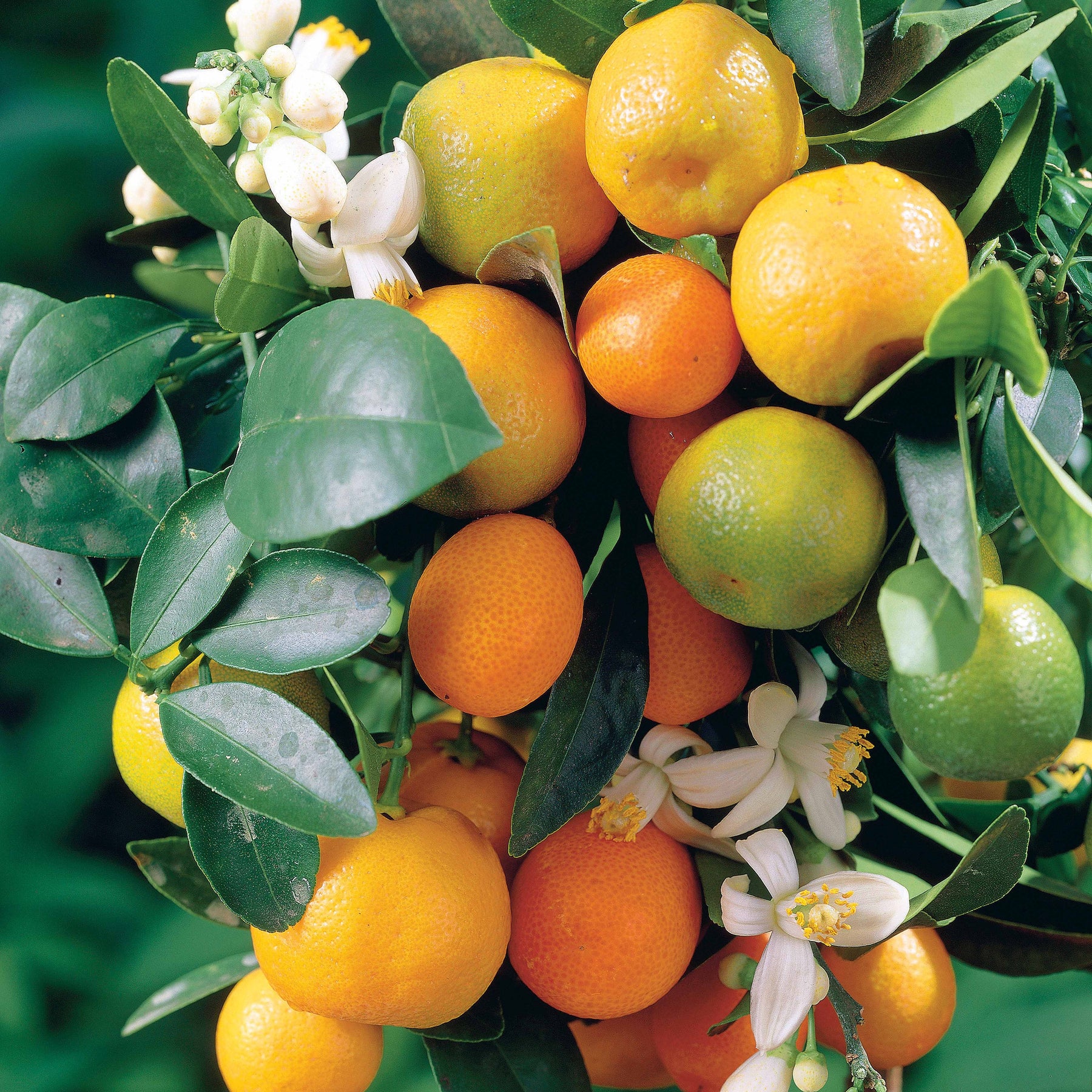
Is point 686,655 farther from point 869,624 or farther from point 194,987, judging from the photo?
point 194,987

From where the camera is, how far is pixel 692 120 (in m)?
0.38

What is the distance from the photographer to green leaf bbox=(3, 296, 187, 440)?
19.6 inches

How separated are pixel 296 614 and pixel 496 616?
97 mm

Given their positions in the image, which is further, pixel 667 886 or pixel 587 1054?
pixel 587 1054

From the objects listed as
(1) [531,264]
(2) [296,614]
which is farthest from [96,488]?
(1) [531,264]

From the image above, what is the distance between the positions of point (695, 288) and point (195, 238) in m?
0.40

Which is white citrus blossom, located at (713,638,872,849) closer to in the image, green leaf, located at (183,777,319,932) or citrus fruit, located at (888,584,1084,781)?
citrus fruit, located at (888,584,1084,781)

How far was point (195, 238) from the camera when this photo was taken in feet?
2.08

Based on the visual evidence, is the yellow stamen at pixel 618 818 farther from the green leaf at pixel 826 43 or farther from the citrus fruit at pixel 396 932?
the green leaf at pixel 826 43

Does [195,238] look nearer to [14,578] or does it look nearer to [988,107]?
[14,578]

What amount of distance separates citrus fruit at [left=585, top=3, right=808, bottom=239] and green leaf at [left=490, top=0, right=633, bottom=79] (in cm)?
4

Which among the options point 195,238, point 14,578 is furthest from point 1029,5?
point 14,578

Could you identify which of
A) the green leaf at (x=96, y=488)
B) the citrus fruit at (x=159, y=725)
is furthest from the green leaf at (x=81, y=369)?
the citrus fruit at (x=159, y=725)

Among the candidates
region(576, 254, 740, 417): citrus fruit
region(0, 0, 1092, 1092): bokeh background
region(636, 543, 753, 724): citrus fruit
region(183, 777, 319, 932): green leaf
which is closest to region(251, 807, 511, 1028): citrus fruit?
region(183, 777, 319, 932): green leaf
